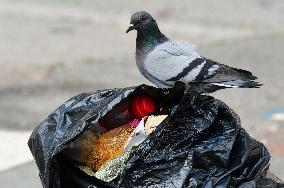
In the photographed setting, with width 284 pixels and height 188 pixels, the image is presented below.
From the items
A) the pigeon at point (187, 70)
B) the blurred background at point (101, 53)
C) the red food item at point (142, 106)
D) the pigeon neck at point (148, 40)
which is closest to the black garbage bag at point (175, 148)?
the red food item at point (142, 106)

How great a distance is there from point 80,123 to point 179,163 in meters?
0.37

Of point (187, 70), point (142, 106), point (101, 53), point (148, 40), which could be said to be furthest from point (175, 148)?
point (101, 53)

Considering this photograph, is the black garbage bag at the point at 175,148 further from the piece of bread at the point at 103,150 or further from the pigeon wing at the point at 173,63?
the pigeon wing at the point at 173,63

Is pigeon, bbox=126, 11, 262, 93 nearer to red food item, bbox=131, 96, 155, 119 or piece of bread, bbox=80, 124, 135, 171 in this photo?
red food item, bbox=131, 96, 155, 119

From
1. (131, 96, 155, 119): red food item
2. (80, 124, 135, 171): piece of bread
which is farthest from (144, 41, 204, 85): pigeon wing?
(80, 124, 135, 171): piece of bread

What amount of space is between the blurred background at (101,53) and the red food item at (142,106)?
1.97 meters

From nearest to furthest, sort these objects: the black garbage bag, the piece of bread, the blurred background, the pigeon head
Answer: the black garbage bag → the piece of bread → the pigeon head → the blurred background

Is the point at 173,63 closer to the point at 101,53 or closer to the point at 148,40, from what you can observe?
the point at 148,40

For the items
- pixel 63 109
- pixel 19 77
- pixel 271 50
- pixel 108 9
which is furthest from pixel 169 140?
pixel 108 9

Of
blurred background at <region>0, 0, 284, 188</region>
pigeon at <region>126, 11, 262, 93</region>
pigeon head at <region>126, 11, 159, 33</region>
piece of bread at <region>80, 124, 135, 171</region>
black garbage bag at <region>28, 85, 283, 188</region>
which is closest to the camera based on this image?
black garbage bag at <region>28, 85, 283, 188</region>

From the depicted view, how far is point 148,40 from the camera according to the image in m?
2.97

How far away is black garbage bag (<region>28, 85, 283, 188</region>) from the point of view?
219 centimetres

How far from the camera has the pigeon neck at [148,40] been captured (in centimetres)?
295

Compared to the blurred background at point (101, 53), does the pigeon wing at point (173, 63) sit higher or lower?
higher
